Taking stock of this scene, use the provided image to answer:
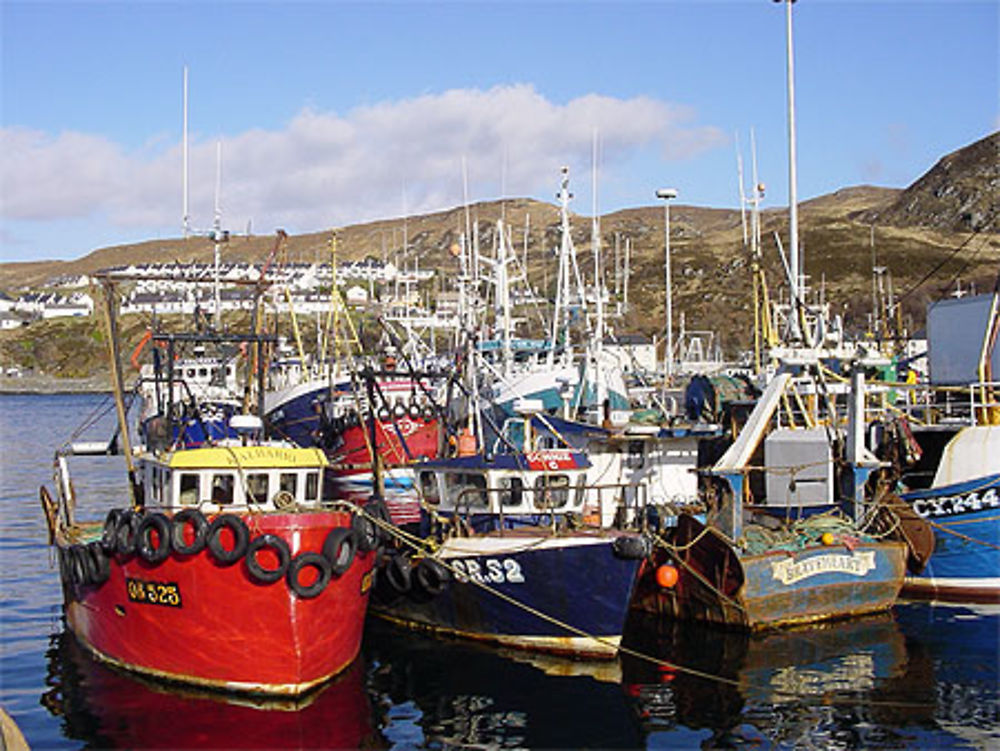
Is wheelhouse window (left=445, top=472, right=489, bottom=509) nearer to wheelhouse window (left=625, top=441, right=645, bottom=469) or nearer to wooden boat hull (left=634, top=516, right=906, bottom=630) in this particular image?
wooden boat hull (left=634, top=516, right=906, bottom=630)

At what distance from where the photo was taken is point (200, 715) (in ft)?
53.6

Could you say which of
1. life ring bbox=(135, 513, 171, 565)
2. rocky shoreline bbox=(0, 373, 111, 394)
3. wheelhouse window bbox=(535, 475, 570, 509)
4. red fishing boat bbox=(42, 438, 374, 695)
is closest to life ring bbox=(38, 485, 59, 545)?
red fishing boat bbox=(42, 438, 374, 695)

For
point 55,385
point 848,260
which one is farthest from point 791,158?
point 55,385

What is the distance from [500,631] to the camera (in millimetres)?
20141

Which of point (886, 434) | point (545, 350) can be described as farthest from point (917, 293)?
point (886, 434)

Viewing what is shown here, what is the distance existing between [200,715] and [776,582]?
411 inches

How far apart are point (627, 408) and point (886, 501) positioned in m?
12.1

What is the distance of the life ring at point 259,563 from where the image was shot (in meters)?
16.5

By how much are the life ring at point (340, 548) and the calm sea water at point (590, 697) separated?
2.06 metres

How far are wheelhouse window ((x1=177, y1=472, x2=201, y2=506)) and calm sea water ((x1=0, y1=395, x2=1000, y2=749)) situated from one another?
290cm

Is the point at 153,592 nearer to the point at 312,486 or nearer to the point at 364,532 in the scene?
the point at 312,486

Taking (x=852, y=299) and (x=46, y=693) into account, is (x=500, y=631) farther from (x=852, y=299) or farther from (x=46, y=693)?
(x=852, y=299)

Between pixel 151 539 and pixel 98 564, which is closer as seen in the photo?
pixel 151 539

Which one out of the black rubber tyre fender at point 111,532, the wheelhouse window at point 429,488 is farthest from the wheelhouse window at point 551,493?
the black rubber tyre fender at point 111,532
